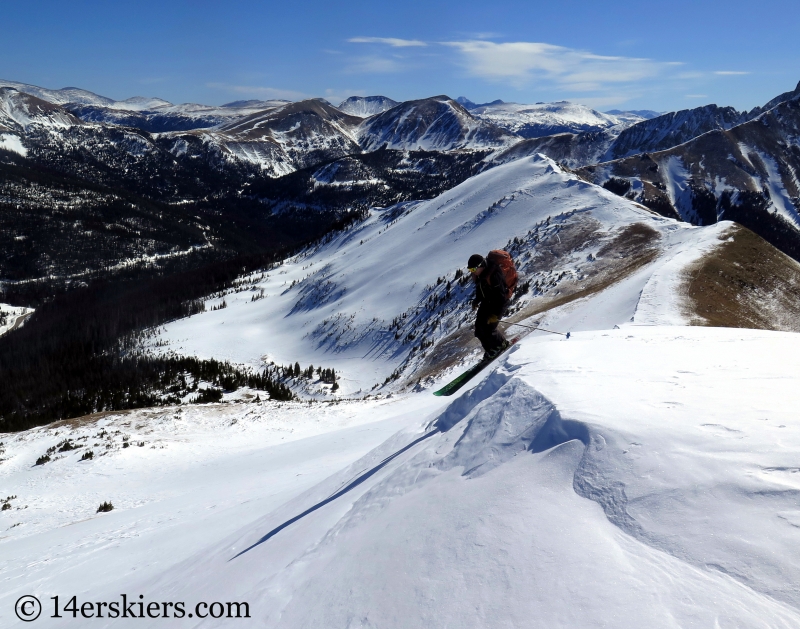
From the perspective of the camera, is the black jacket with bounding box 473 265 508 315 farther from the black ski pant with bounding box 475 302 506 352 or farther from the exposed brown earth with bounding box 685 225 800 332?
the exposed brown earth with bounding box 685 225 800 332

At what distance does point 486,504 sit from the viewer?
4637 mm

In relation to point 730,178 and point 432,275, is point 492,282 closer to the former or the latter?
point 432,275

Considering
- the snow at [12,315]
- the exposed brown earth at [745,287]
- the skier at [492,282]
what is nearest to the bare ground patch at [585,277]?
the exposed brown earth at [745,287]

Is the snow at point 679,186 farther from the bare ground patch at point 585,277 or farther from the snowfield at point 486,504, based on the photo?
the snowfield at point 486,504

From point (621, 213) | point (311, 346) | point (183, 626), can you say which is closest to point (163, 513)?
point (183, 626)

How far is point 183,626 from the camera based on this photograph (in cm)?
554

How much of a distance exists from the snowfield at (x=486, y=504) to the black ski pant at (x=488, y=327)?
4.38ft

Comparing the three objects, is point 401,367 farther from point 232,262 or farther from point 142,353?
point 232,262

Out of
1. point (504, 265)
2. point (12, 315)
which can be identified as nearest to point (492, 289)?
point (504, 265)

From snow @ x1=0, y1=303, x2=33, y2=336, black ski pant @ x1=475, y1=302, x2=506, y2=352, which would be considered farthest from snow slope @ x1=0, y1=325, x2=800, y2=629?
snow @ x1=0, y1=303, x2=33, y2=336

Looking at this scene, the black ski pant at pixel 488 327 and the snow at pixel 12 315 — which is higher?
the black ski pant at pixel 488 327

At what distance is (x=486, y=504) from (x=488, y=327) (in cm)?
718

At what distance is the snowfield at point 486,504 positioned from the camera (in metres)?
3.36

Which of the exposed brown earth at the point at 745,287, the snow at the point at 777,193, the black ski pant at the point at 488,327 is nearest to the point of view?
the black ski pant at the point at 488,327
